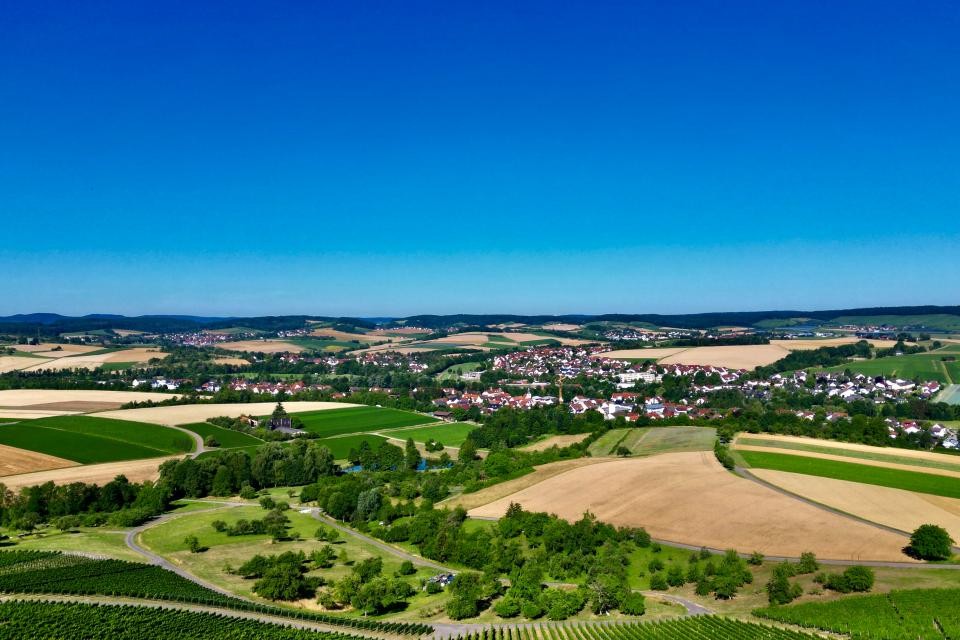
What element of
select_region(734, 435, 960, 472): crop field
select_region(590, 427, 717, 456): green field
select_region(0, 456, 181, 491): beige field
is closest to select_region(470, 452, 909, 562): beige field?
select_region(590, 427, 717, 456): green field

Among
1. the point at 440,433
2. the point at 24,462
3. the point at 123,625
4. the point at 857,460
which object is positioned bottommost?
the point at 440,433

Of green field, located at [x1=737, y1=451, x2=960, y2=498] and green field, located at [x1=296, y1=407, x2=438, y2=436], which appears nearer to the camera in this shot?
green field, located at [x1=737, y1=451, x2=960, y2=498]

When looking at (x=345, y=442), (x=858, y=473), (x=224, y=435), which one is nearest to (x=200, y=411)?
(x=224, y=435)

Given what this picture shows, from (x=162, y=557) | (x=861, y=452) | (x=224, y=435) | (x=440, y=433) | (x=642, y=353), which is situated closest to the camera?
(x=162, y=557)

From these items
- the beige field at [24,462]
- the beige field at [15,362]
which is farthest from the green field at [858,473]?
the beige field at [15,362]

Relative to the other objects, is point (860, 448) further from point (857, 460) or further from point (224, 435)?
point (224, 435)

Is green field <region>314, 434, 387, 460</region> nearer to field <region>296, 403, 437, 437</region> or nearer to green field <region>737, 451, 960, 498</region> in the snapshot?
field <region>296, 403, 437, 437</region>

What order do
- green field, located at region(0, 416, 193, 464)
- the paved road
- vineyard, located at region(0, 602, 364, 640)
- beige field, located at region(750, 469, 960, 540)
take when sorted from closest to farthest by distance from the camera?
vineyard, located at region(0, 602, 364, 640), the paved road, beige field, located at region(750, 469, 960, 540), green field, located at region(0, 416, 193, 464)

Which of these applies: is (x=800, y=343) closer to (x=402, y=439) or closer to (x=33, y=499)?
(x=402, y=439)
